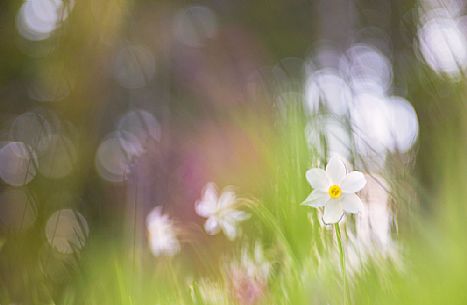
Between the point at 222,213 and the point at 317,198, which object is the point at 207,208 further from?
the point at 317,198

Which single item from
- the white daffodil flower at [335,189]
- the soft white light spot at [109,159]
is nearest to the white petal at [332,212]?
the white daffodil flower at [335,189]

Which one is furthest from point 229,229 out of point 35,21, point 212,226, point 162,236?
point 35,21

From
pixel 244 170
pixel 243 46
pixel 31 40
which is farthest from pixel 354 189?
pixel 243 46

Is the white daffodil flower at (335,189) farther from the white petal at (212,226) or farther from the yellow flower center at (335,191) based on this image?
the white petal at (212,226)

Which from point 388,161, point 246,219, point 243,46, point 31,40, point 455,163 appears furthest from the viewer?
point 243,46

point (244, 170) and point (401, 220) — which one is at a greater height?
point (244, 170)

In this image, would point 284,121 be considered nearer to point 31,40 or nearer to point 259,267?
point 259,267
